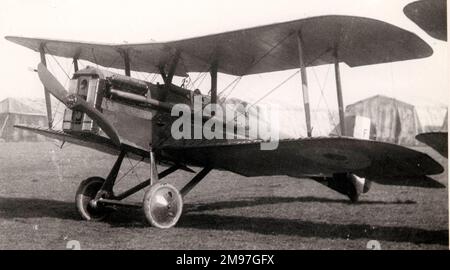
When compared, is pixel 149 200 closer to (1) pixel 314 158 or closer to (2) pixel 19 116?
(1) pixel 314 158

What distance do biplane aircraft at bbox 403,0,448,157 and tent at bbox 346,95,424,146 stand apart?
2672 centimetres

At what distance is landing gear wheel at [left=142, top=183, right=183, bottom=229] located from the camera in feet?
21.6

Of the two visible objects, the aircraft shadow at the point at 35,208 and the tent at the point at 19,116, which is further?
the tent at the point at 19,116

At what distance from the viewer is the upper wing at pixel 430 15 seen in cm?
529

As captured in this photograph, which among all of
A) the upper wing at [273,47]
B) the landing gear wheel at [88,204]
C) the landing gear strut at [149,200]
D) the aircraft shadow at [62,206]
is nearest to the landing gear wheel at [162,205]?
the landing gear strut at [149,200]

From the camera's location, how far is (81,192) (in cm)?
775

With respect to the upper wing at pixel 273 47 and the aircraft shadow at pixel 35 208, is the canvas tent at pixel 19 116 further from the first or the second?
the upper wing at pixel 273 47

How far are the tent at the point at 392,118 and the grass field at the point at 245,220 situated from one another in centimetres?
2027

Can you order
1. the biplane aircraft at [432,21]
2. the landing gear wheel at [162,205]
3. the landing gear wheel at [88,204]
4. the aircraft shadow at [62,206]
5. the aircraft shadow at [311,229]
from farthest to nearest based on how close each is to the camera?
1. the aircraft shadow at [62,206]
2. the landing gear wheel at [88,204]
3. the landing gear wheel at [162,205]
4. the aircraft shadow at [311,229]
5. the biplane aircraft at [432,21]

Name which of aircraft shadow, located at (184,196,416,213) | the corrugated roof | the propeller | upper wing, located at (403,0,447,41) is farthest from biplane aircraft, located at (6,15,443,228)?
the corrugated roof

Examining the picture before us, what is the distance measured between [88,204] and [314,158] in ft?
12.5

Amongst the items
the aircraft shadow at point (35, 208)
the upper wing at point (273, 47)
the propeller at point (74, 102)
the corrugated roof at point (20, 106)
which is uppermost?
the corrugated roof at point (20, 106)

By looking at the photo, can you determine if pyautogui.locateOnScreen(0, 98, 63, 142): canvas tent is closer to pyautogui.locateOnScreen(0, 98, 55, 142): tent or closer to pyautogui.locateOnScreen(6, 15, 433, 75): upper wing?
pyautogui.locateOnScreen(0, 98, 55, 142): tent

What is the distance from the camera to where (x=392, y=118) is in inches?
1321
